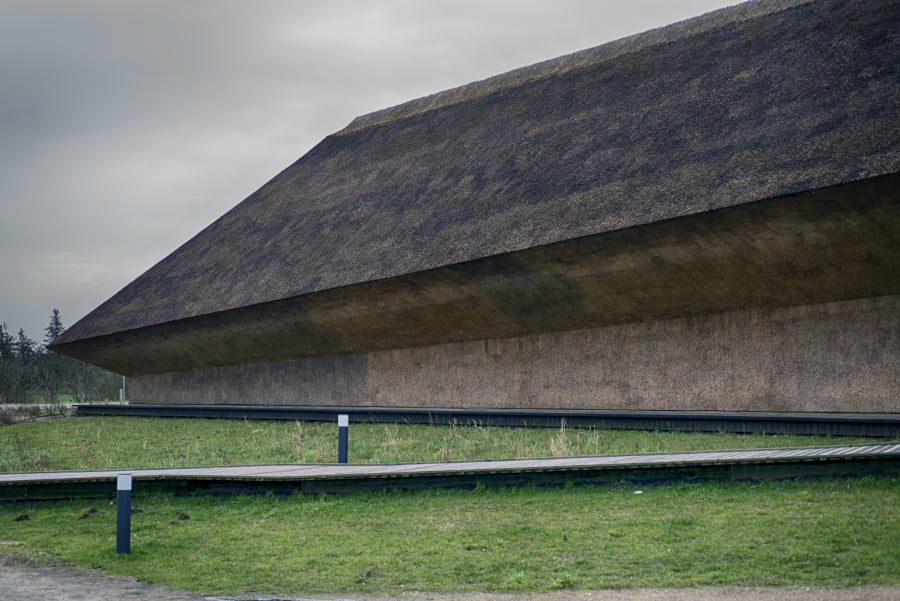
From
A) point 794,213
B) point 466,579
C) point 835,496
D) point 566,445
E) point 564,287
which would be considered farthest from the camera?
point 564,287

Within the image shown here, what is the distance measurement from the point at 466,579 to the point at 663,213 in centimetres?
928

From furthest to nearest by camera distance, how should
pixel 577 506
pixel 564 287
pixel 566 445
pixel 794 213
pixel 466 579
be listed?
pixel 564 287
pixel 794 213
pixel 566 445
pixel 577 506
pixel 466 579

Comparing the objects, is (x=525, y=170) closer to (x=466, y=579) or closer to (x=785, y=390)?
(x=785, y=390)

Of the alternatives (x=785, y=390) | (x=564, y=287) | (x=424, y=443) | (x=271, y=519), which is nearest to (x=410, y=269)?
(x=564, y=287)

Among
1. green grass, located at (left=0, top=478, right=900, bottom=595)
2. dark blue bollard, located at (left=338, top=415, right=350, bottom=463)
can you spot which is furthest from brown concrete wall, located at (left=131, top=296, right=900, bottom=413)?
green grass, located at (left=0, top=478, right=900, bottom=595)

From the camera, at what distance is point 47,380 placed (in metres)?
46.6

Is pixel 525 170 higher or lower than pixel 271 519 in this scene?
higher

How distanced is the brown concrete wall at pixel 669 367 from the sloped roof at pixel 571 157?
7.74 feet

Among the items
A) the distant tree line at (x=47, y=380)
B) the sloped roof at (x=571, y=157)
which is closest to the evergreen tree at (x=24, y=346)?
the distant tree line at (x=47, y=380)

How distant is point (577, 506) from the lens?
308 inches

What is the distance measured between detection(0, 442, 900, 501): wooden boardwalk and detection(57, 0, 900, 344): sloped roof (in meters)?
5.82

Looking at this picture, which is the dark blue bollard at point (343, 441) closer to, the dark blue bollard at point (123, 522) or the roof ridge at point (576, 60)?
the dark blue bollard at point (123, 522)

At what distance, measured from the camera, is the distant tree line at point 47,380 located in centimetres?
4191

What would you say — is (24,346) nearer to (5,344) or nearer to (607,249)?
(5,344)
